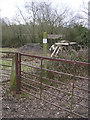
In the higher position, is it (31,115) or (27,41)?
(27,41)

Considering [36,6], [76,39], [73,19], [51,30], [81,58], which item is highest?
[36,6]

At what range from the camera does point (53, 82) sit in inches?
186

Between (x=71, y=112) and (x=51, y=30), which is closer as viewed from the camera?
(x=71, y=112)

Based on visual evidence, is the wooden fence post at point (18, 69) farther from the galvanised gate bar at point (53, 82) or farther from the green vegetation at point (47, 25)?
the green vegetation at point (47, 25)

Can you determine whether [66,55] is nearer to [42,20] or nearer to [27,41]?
[42,20]

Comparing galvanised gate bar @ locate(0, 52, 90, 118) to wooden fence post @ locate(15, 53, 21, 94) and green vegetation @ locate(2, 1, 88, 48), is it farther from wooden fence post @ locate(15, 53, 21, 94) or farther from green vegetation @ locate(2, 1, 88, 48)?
green vegetation @ locate(2, 1, 88, 48)

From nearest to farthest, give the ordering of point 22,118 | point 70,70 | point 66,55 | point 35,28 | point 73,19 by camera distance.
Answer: point 22,118 < point 70,70 < point 66,55 < point 73,19 < point 35,28

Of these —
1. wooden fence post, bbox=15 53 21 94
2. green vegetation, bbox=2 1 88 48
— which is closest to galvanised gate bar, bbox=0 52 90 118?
wooden fence post, bbox=15 53 21 94

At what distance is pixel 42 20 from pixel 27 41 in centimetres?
365

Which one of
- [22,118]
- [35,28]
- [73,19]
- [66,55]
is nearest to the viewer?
[22,118]

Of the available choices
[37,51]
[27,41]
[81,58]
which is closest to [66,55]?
[81,58]

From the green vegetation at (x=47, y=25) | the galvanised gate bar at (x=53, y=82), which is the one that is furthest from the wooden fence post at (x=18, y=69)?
the green vegetation at (x=47, y=25)

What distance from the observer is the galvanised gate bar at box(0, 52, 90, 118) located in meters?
3.28

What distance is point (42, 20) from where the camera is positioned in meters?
14.2
